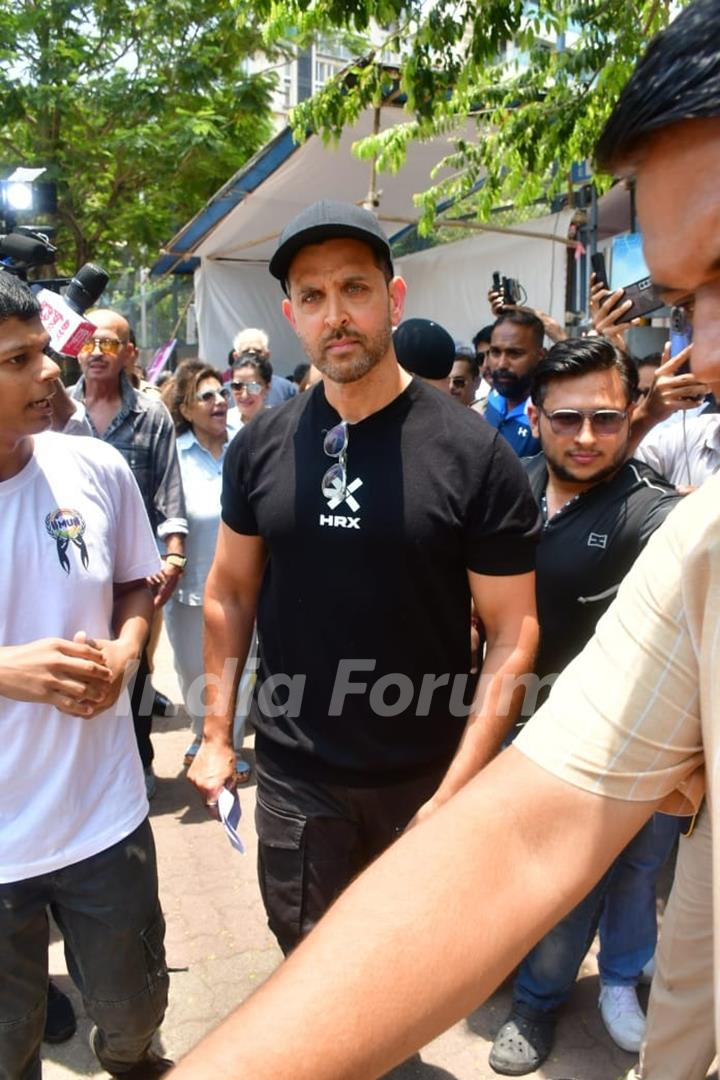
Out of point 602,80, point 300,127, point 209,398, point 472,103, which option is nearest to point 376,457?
point 209,398

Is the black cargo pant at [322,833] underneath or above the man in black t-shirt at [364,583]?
underneath

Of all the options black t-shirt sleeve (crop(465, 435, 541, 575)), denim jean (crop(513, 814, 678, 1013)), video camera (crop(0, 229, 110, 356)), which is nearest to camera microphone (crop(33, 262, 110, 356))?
video camera (crop(0, 229, 110, 356))

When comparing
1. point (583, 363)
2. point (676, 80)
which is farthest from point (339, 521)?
point (676, 80)

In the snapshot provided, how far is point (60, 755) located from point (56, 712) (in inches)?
4.0

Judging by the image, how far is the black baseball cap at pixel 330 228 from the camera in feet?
7.06

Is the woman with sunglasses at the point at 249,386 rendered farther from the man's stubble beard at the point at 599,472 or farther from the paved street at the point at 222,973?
the man's stubble beard at the point at 599,472

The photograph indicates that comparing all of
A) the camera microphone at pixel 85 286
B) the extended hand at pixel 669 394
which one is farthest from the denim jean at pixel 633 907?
the camera microphone at pixel 85 286

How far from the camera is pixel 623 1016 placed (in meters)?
2.70

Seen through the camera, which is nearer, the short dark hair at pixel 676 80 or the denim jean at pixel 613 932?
the short dark hair at pixel 676 80

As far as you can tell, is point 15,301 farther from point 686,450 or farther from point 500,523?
point 686,450

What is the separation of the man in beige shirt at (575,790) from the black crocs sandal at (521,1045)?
1.95 metres

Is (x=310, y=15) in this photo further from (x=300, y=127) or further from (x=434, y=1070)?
(x=434, y=1070)

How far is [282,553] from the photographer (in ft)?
7.34

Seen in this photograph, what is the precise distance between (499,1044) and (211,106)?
39.4 ft
